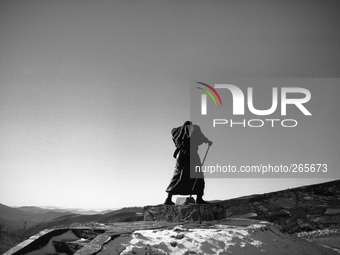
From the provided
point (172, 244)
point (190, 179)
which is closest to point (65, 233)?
point (172, 244)

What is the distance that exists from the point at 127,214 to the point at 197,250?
8256mm

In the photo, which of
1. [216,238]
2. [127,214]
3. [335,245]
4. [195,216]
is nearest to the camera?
[216,238]

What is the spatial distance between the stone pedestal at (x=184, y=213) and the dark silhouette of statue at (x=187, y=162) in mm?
349

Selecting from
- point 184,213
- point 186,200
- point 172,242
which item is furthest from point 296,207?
point 172,242

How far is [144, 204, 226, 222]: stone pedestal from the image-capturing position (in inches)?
227

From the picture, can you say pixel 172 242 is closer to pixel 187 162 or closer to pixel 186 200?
pixel 186 200

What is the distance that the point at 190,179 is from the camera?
254 inches

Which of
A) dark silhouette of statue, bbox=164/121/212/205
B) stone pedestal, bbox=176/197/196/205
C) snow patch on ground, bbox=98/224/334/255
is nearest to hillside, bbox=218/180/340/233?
stone pedestal, bbox=176/197/196/205

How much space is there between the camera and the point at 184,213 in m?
5.78

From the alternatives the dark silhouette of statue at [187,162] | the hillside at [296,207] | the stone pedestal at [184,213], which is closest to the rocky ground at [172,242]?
the stone pedestal at [184,213]

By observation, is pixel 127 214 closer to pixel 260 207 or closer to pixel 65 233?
pixel 260 207

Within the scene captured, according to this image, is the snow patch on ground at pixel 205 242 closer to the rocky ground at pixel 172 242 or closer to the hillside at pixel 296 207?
the rocky ground at pixel 172 242

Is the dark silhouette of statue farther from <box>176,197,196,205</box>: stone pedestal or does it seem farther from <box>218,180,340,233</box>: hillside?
<box>218,180,340,233</box>: hillside

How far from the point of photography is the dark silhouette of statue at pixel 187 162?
642 centimetres
